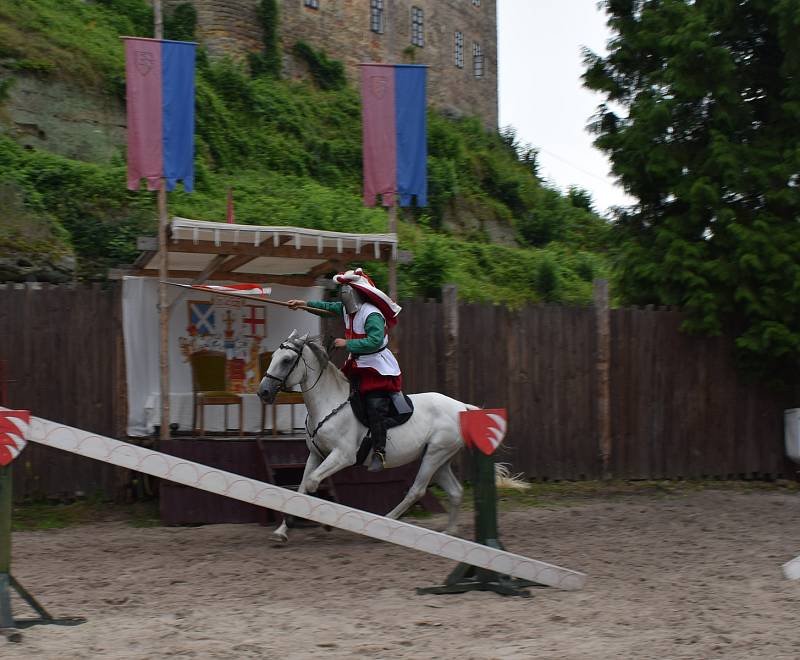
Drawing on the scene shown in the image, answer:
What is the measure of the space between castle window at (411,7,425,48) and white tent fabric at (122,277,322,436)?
35.9 metres

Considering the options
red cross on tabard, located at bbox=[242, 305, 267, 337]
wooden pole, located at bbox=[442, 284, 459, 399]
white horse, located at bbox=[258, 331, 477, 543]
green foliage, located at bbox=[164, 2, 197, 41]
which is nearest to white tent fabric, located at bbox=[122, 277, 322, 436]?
red cross on tabard, located at bbox=[242, 305, 267, 337]

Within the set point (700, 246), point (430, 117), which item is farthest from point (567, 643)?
point (430, 117)

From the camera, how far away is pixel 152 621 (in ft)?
18.1

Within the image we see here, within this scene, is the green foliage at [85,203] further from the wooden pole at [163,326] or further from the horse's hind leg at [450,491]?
the horse's hind leg at [450,491]

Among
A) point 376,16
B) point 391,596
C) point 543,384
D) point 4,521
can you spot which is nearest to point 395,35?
point 376,16

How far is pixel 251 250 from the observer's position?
9656 millimetres

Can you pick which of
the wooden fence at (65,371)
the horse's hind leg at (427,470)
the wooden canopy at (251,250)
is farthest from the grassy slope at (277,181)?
the wooden fence at (65,371)

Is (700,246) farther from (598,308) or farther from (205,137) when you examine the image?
(205,137)

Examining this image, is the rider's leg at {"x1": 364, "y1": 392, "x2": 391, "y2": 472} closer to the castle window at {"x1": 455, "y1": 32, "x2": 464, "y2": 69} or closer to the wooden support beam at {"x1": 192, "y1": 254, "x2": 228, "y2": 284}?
the wooden support beam at {"x1": 192, "y1": 254, "x2": 228, "y2": 284}

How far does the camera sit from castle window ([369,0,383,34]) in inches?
1654

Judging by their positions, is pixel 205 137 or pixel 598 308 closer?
pixel 598 308

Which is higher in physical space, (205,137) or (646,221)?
(205,137)

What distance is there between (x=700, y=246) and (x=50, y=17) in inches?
788

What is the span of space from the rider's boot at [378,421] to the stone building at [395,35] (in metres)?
28.0
